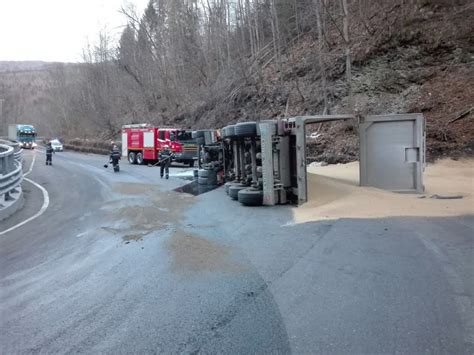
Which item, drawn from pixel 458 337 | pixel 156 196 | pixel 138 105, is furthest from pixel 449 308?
pixel 138 105

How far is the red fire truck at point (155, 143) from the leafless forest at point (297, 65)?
440cm

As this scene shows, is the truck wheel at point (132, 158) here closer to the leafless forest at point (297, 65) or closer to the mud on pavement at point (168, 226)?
the leafless forest at point (297, 65)

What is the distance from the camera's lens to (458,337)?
3996 mm

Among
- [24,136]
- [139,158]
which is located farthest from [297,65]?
[24,136]

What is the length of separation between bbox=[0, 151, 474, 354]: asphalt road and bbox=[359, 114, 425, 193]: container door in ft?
12.0

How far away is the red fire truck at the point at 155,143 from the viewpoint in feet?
103

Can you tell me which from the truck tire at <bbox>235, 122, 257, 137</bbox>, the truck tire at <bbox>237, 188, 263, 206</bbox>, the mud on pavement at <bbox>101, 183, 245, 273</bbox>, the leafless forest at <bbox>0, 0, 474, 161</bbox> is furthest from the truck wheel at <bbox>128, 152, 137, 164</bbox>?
the truck tire at <bbox>237, 188, 263, 206</bbox>

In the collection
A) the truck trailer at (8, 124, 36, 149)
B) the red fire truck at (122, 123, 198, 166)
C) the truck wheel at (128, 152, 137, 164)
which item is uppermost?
the truck trailer at (8, 124, 36, 149)

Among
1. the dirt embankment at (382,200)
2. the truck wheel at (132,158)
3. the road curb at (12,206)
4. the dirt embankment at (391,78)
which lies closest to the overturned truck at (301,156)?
the dirt embankment at (382,200)

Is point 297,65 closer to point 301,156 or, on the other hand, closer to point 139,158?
point 139,158

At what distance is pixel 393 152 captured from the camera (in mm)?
12586

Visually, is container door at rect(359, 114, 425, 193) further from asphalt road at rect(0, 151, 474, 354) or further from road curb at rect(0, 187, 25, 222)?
road curb at rect(0, 187, 25, 222)

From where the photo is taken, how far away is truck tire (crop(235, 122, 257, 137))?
39.5ft

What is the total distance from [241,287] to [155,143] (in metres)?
29.2
